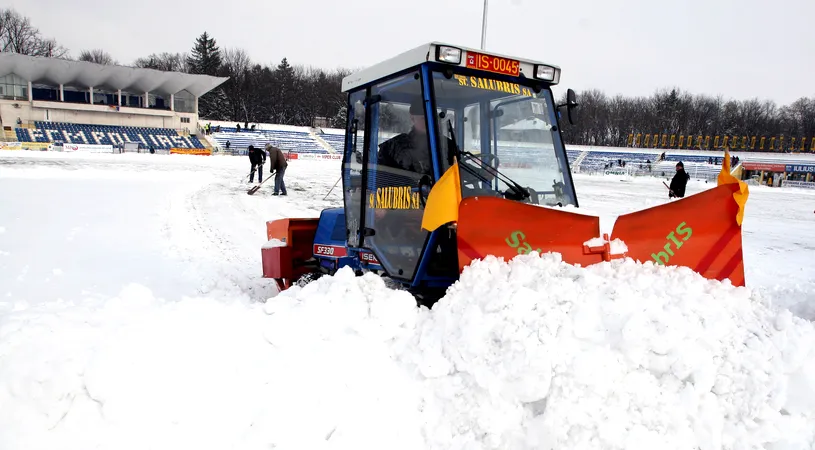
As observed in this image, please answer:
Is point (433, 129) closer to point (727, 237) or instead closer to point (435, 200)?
point (435, 200)

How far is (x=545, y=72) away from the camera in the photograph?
4.05 meters

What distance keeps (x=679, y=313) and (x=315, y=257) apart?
3.54m

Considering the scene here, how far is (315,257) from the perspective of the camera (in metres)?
5.39

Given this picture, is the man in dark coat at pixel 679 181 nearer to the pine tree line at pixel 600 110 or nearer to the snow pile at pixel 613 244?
the snow pile at pixel 613 244

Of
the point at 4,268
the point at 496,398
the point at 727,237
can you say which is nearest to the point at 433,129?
the point at 496,398

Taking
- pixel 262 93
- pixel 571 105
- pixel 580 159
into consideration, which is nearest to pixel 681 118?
pixel 580 159

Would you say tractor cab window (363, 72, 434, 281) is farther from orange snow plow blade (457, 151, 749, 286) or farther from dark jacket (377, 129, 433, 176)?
orange snow plow blade (457, 151, 749, 286)

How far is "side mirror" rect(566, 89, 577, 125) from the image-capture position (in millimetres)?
4223

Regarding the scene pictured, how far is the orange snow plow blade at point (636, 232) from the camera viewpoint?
10.9ft

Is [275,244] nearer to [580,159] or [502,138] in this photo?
[502,138]

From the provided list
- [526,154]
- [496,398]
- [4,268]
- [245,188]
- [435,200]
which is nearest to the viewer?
[496,398]

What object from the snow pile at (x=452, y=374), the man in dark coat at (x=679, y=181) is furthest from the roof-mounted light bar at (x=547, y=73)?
the man in dark coat at (x=679, y=181)

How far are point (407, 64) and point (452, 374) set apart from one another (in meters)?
2.13

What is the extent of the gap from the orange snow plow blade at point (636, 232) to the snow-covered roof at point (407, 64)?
3.46ft
